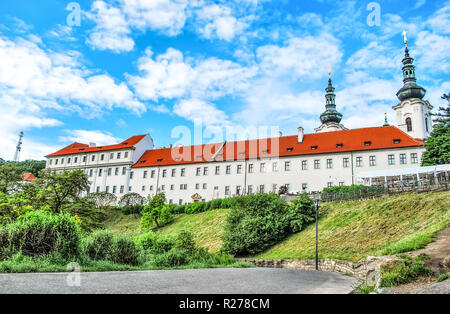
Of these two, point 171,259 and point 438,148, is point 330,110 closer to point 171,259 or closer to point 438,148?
point 438,148

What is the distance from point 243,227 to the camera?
84.4 feet

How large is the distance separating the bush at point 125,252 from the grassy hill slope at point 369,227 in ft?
36.0

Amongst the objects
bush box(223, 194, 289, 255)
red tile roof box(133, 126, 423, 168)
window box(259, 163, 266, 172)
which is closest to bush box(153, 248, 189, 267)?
bush box(223, 194, 289, 255)

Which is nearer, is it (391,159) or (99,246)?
(99,246)

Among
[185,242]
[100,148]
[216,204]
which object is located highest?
[100,148]

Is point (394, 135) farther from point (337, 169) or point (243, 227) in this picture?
point (243, 227)

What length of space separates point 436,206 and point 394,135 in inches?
1022

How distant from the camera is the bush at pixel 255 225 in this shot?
2488 centimetres

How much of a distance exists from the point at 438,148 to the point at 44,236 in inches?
1499

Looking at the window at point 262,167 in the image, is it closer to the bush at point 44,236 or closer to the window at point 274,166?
the window at point 274,166

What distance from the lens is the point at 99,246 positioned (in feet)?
40.9

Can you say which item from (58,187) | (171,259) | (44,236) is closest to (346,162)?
(171,259)
